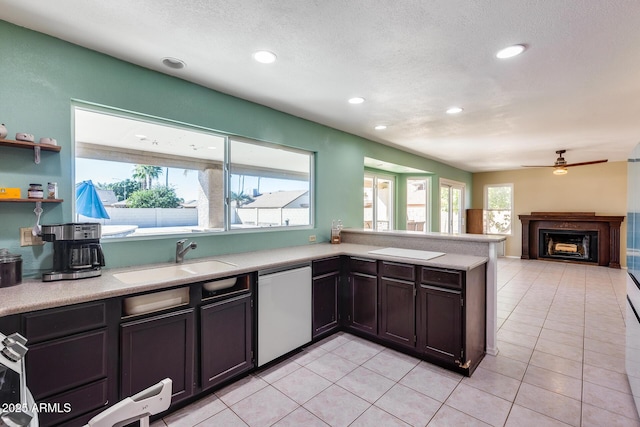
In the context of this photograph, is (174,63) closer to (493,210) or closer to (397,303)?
(397,303)

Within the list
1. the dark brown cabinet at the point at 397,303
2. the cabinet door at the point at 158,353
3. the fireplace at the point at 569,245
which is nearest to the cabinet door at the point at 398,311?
the dark brown cabinet at the point at 397,303

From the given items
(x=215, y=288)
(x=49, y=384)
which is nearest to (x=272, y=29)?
(x=215, y=288)

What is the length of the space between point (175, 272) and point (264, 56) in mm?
1856

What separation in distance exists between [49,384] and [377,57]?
2893 millimetres

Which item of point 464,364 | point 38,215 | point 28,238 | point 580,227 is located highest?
point 38,215

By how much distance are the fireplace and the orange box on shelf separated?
383 inches

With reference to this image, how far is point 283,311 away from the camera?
2709 millimetres

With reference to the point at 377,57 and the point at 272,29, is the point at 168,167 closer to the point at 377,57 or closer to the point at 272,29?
the point at 272,29

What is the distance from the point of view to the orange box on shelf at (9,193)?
5.93 feet

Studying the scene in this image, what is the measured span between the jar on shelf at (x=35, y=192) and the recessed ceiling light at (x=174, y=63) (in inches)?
49.7

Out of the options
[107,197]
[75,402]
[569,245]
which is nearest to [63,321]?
[75,402]

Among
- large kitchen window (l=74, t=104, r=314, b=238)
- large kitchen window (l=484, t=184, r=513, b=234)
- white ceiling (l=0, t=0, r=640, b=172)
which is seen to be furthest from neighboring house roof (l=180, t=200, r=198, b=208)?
large kitchen window (l=484, t=184, r=513, b=234)

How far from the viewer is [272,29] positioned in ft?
6.41

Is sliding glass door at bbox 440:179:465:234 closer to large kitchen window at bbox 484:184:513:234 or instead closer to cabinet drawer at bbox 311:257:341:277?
large kitchen window at bbox 484:184:513:234
